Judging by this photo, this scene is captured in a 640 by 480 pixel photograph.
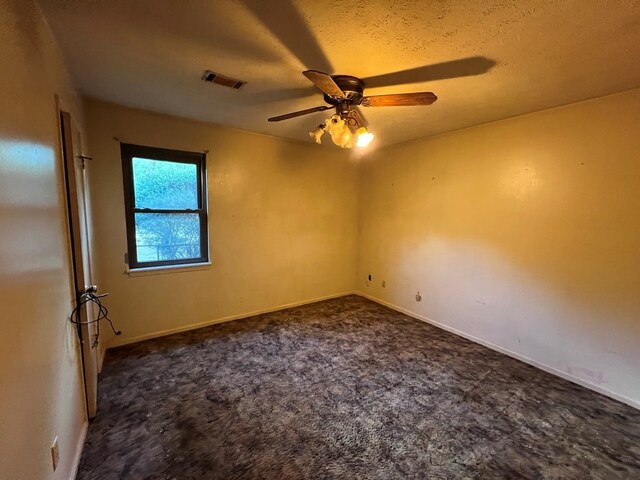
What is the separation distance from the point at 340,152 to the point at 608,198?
3.22 meters

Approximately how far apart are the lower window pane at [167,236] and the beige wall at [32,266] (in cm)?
155

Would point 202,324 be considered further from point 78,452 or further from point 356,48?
point 356,48

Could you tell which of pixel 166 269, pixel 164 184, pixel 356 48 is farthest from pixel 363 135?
pixel 166 269

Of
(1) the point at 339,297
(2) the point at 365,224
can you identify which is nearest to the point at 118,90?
(2) the point at 365,224

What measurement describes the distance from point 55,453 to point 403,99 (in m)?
2.72

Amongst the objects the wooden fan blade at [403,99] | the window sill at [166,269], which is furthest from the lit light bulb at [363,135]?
the window sill at [166,269]

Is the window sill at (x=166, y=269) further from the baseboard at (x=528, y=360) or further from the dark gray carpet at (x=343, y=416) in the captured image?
the baseboard at (x=528, y=360)

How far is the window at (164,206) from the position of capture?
3.12 metres

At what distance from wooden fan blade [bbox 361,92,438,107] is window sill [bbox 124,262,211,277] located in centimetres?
264

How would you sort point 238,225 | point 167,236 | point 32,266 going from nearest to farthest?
point 32,266 → point 167,236 → point 238,225

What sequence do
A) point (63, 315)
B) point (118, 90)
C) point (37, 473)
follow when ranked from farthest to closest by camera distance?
point (118, 90) → point (63, 315) → point (37, 473)

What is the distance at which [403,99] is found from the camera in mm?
1978

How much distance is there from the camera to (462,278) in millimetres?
3529

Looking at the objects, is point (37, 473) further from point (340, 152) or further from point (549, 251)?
point (340, 152)
